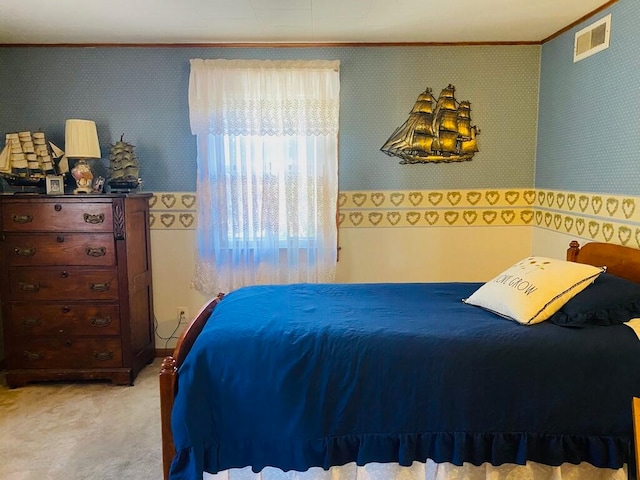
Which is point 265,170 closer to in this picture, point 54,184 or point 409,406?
point 54,184

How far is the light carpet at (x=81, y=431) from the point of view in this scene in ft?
7.68

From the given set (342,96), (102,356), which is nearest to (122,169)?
(102,356)

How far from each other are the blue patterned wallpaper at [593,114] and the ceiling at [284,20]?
0.68ft

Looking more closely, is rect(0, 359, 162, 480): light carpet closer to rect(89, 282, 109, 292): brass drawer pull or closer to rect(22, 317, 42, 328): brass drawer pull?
rect(22, 317, 42, 328): brass drawer pull

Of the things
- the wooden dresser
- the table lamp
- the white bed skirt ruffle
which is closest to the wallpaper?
the wooden dresser

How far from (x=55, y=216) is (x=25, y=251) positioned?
303 mm

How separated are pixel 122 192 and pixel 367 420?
2.34 meters

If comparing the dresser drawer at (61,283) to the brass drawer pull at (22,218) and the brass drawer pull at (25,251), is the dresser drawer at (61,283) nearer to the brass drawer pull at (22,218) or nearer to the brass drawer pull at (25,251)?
the brass drawer pull at (25,251)

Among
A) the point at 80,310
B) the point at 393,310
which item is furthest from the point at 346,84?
the point at 80,310

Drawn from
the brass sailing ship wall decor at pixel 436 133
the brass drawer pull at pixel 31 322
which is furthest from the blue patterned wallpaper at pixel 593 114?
the brass drawer pull at pixel 31 322

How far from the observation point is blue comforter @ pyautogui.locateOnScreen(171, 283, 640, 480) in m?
1.83

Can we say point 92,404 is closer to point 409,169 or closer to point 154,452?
point 154,452

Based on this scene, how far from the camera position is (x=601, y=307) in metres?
2.04

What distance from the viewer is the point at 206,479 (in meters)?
1.89
